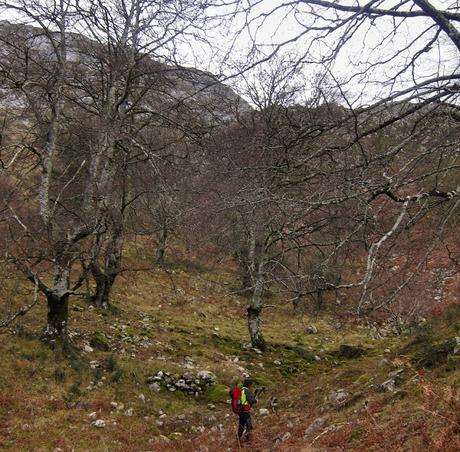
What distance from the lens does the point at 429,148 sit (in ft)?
13.3

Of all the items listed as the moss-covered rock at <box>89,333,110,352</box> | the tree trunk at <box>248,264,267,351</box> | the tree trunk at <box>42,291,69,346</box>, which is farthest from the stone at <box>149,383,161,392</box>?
the tree trunk at <box>248,264,267,351</box>

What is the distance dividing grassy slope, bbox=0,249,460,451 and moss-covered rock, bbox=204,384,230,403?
0.49 feet

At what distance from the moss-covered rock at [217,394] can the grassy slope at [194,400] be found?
0.15m

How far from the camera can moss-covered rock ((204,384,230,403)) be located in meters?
9.12

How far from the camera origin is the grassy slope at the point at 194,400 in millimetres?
5098

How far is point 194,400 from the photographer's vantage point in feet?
29.6

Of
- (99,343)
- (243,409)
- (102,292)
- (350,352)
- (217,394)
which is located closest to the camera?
(243,409)

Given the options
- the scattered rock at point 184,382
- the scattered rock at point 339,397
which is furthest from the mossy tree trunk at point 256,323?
the scattered rock at point 339,397

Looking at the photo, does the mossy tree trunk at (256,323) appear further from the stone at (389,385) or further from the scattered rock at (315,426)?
the scattered rock at (315,426)

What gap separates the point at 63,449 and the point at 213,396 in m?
3.87

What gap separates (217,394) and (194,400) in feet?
1.75

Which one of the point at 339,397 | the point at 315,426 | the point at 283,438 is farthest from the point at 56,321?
the point at 339,397

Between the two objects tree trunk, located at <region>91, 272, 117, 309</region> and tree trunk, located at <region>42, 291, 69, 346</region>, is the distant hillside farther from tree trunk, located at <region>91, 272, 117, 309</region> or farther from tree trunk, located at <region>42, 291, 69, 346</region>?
tree trunk, located at <region>91, 272, 117, 309</region>

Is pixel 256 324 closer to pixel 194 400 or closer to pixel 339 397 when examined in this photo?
pixel 194 400
